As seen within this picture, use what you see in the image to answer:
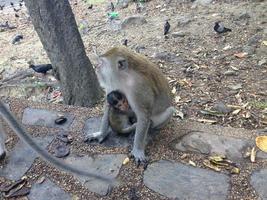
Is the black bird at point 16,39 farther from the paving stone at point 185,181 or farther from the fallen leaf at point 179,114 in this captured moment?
the paving stone at point 185,181

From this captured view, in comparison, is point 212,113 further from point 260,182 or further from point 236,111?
point 260,182

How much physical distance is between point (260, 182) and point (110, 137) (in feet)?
4.61

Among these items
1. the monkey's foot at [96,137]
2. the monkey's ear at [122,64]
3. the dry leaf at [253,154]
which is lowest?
the dry leaf at [253,154]

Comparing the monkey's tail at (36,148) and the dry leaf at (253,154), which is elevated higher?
the monkey's tail at (36,148)

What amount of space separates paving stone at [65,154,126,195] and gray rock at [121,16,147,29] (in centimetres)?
471

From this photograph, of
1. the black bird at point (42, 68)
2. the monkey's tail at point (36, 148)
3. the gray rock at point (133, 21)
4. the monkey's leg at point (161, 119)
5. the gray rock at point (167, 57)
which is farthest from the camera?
the gray rock at point (133, 21)

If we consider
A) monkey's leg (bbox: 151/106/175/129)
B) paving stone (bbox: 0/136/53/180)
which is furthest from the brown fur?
paving stone (bbox: 0/136/53/180)

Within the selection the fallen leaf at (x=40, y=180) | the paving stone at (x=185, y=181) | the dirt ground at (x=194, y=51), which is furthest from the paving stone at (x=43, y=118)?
the dirt ground at (x=194, y=51)

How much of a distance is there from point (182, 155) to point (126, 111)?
636mm

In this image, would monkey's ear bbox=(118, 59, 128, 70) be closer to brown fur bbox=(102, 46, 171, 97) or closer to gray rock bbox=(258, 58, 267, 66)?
brown fur bbox=(102, 46, 171, 97)

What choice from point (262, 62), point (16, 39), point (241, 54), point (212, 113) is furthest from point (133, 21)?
point (212, 113)

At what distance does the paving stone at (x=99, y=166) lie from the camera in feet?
11.6

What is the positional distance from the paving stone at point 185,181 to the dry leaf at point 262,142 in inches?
19.5

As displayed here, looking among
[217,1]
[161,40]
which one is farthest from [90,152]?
[217,1]
